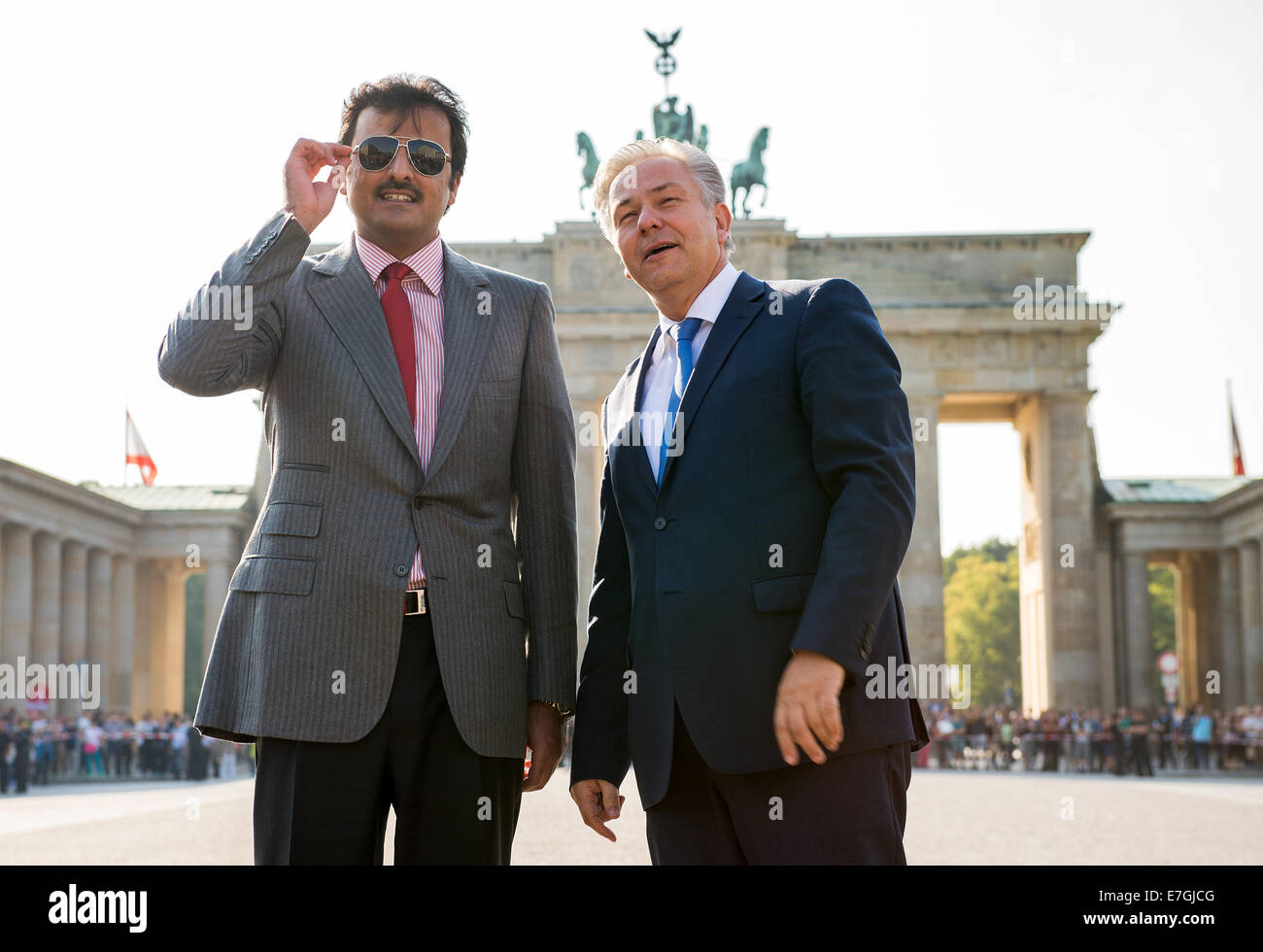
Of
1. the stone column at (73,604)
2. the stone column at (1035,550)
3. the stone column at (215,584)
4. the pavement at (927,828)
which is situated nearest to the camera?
the pavement at (927,828)

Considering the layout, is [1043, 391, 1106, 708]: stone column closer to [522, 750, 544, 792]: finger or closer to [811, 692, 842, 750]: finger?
[522, 750, 544, 792]: finger

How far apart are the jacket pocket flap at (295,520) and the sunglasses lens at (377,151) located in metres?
1.07

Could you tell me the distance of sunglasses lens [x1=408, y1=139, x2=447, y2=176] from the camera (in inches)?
175

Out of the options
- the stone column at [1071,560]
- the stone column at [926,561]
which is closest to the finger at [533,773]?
the stone column at [926,561]

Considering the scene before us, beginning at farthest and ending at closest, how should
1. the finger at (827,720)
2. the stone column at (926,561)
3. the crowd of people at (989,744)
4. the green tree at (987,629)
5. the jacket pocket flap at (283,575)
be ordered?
the green tree at (987,629) → the stone column at (926,561) → the crowd of people at (989,744) → the jacket pocket flap at (283,575) → the finger at (827,720)

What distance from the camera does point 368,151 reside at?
4.42 meters

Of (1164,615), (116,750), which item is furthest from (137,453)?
(1164,615)

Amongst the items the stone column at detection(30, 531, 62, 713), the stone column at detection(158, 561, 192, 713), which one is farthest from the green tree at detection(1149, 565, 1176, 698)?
the stone column at detection(30, 531, 62, 713)

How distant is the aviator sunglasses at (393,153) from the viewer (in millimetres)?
4414

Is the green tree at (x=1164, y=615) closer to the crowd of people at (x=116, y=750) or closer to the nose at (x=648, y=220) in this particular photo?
the crowd of people at (x=116, y=750)

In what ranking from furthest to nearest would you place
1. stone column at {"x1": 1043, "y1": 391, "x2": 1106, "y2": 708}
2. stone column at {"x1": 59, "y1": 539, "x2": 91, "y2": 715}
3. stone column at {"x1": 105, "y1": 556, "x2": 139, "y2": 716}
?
stone column at {"x1": 105, "y1": 556, "x2": 139, "y2": 716}, stone column at {"x1": 1043, "y1": 391, "x2": 1106, "y2": 708}, stone column at {"x1": 59, "y1": 539, "x2": 91, "y2": 715}

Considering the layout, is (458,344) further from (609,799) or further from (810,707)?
(810,707)

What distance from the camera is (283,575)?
4152 millimetres

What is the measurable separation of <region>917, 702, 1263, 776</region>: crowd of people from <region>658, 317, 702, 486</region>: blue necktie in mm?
33160
